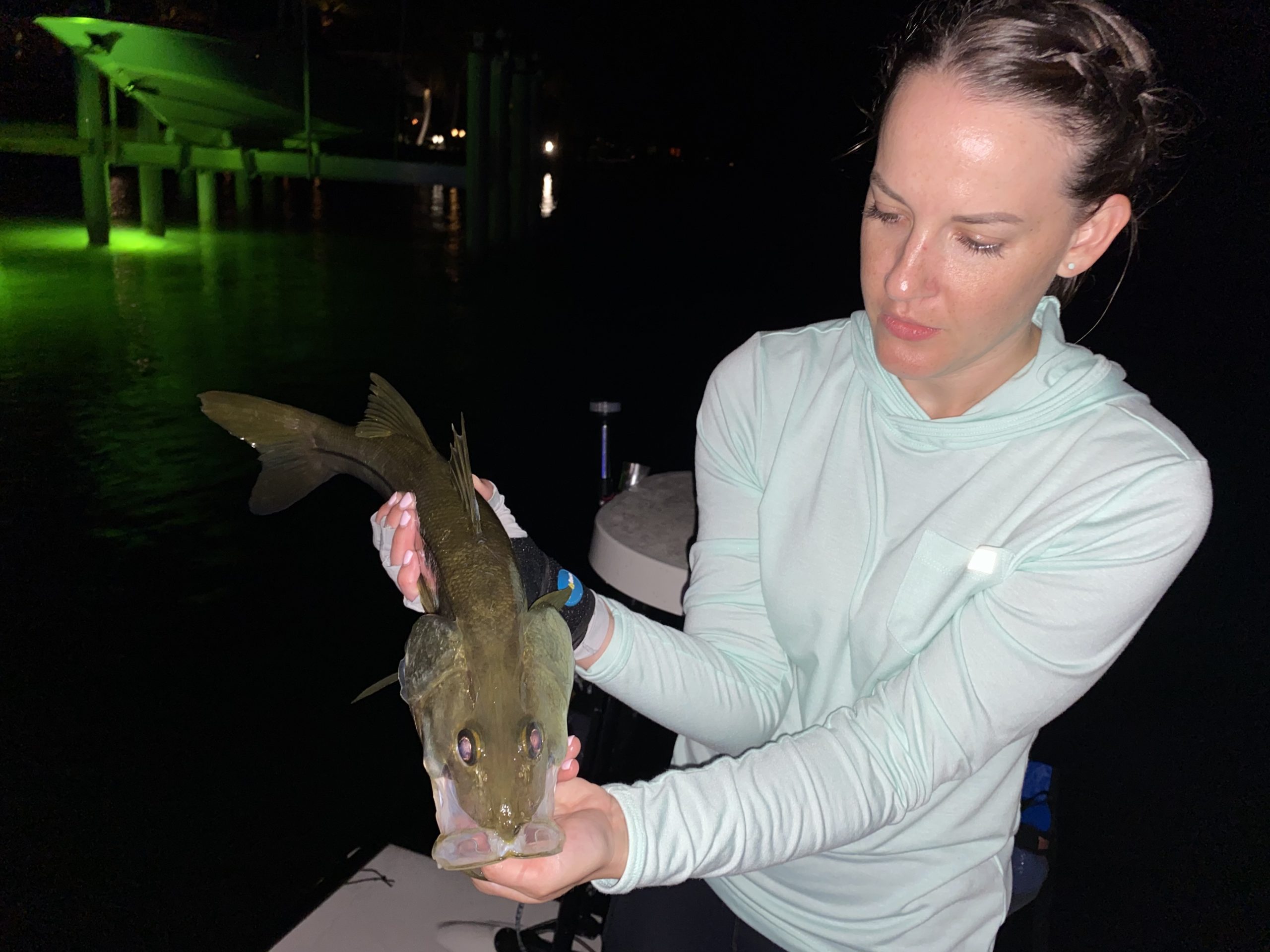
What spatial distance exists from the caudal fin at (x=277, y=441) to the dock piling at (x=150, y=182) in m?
6.83

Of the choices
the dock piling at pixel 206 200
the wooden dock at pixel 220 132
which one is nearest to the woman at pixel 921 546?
the wooden dock at pixel 220 132

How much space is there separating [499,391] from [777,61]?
1270cm

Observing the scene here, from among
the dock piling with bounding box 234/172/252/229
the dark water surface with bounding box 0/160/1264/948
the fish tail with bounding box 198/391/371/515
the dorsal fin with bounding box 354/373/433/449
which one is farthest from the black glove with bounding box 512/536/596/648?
the dock piling with bounding box 234/172/252/229

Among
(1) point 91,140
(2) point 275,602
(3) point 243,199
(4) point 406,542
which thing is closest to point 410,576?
(4) point 406,542

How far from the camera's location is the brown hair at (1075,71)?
34.3 inches

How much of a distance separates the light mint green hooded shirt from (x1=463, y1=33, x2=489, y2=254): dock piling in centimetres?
905

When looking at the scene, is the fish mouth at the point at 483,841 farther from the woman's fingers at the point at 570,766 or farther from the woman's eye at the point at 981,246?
the woman's eye at the point at 981,246

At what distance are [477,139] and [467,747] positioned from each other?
9.88 m

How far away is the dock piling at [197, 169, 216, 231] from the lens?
9.14m

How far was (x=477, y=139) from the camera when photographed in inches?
379

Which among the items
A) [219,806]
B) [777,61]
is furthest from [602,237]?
[219,806]

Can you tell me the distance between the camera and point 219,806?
8.98 feet

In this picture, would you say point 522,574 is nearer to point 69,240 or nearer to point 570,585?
point 570,585

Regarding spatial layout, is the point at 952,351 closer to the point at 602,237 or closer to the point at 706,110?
the point at 602,237
